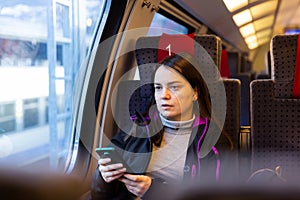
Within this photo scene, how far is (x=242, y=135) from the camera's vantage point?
2.11m

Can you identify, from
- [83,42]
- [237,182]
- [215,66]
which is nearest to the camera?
[237,182]

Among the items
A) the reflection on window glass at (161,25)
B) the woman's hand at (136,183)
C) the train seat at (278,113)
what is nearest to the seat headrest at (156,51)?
the train seat at (278,113)

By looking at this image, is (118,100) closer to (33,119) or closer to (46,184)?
(33,119)

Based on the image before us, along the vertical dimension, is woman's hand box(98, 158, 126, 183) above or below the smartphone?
below

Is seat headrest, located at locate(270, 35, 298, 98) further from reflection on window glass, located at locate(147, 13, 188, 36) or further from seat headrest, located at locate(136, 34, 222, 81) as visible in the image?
reflection on window glass, located at locate(147, 13, 188, 36)

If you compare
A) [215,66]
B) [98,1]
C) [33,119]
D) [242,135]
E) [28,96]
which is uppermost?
[98,1]

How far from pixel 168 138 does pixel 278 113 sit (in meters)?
0.78

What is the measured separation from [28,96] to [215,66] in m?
0.99

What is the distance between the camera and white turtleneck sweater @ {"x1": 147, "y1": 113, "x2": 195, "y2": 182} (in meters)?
1.66

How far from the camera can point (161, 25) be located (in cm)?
366

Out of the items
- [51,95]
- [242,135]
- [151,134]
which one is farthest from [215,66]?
[51,95]

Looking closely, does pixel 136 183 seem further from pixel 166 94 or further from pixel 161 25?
pixel 161 25

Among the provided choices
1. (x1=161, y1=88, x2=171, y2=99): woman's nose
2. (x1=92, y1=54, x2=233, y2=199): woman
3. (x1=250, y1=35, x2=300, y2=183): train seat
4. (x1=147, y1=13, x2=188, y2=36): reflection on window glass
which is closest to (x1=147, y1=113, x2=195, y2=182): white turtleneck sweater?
(x1=92, y1=54, x2=233, y2=199): woman

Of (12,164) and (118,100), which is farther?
(118,100)
